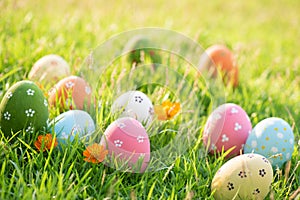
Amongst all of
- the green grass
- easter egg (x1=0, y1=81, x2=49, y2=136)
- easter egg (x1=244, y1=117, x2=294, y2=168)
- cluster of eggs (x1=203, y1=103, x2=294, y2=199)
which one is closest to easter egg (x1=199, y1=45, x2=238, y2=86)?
the green grass

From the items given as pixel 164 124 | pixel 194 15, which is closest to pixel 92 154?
pixel 164 124

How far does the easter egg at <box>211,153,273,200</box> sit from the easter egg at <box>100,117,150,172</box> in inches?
13.2

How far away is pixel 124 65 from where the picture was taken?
2.82 meters

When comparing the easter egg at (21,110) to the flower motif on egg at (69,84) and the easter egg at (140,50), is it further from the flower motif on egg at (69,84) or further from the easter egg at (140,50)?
the easter egg at (140,50)

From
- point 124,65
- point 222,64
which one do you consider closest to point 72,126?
point 124,65

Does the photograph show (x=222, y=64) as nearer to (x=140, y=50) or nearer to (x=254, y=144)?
(x=140, y=50)

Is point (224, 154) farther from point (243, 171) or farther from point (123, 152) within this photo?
point (123, 152)

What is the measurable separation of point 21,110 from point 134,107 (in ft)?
1.74

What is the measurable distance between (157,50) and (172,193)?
4.79ft

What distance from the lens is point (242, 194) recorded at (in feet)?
5.69

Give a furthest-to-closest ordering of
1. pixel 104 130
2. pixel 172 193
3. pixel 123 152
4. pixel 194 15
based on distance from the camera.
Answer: pixel 194 15, pixel 104 130, pixel 123 152, pixel 172 193

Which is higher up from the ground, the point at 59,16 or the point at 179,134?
the point at 59,16

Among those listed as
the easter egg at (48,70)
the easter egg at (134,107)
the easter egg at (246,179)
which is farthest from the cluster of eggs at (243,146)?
the easter egg at (48,70)

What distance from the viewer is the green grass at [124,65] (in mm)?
1714
